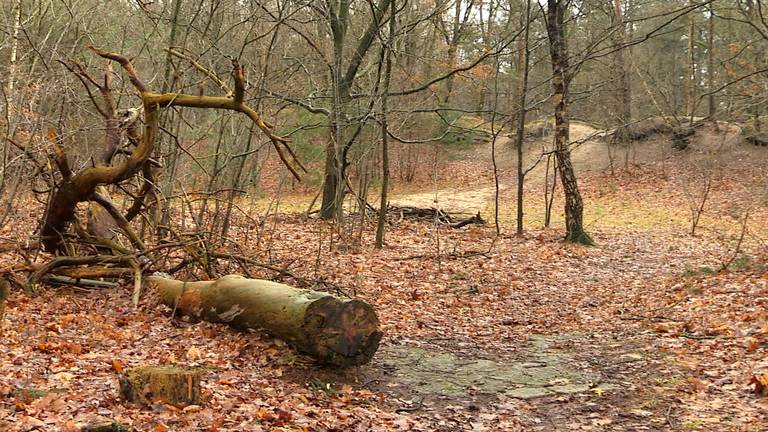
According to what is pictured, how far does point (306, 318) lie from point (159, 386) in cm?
186

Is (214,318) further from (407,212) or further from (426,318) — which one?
(407,212)

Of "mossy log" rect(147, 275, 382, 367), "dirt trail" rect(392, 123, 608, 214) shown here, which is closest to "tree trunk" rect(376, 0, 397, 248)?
"mossy log" rect(147, 275, 382, 367)

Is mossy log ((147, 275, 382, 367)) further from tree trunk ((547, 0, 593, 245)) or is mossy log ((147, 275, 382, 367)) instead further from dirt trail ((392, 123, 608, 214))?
dirt trail ((392, 123, 608, 214))

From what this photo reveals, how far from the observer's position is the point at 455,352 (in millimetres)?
7969

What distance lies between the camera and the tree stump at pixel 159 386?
4.89 metres

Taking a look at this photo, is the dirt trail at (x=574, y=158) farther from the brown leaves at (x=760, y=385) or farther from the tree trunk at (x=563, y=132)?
the brown leaves at (x=760, y=385)

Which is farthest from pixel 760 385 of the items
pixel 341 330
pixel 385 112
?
pixel 385 112

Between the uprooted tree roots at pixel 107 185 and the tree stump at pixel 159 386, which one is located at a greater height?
the uprooted tree roots at pixel 107 185

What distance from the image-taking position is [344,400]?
601 centimetres

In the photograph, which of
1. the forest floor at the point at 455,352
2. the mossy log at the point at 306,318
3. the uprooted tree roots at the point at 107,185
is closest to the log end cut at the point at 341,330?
the mossy log at the point at 306,318

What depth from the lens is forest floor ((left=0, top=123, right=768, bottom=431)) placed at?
17.4 ft

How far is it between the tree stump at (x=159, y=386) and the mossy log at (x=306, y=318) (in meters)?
1.64

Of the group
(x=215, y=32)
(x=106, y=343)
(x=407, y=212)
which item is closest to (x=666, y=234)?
(x=407, y=212)

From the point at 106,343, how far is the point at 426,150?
2625cm
